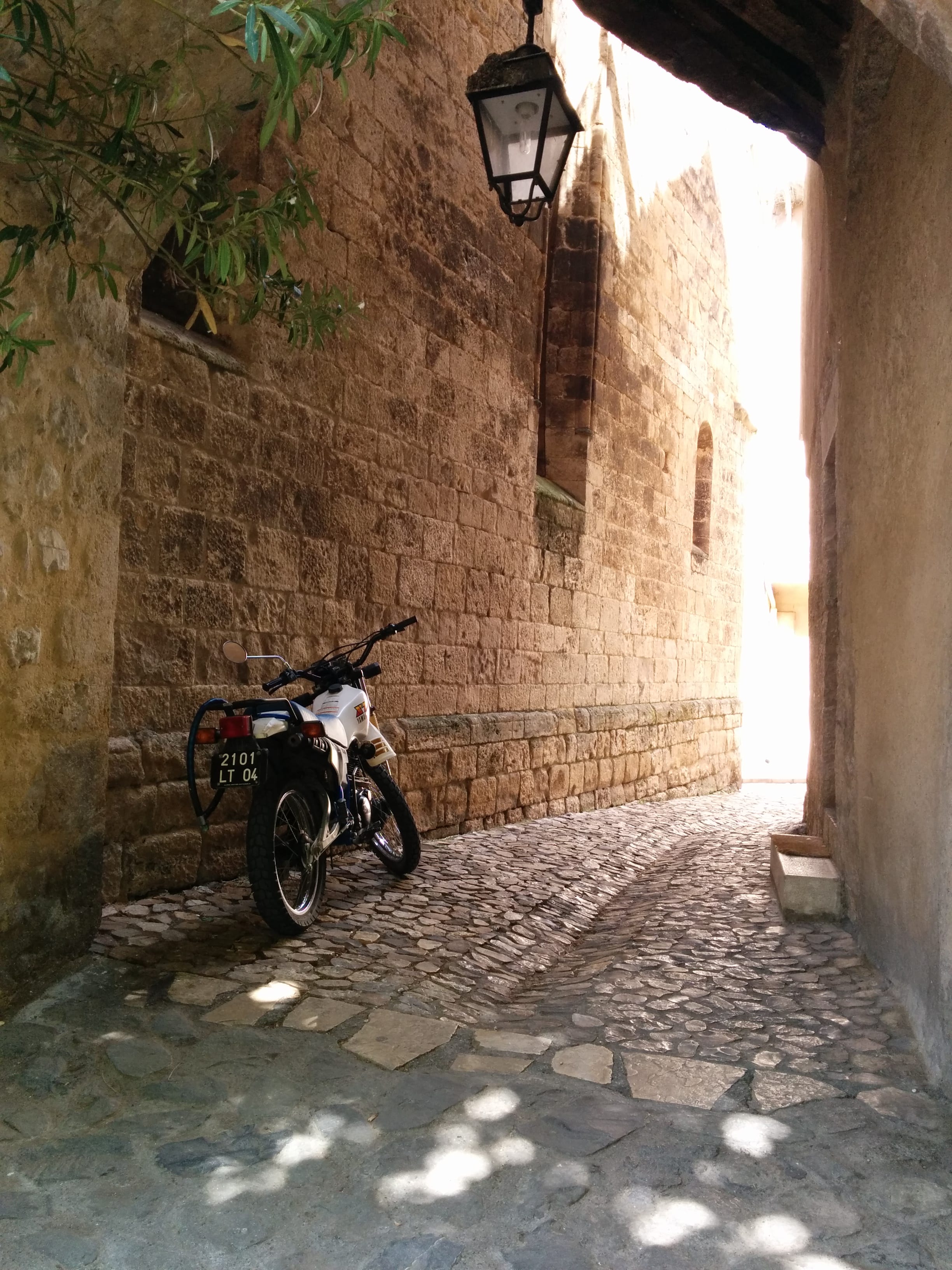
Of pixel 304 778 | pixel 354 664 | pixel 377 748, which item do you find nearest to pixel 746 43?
pixel 354 664

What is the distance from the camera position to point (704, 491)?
39.3 ft

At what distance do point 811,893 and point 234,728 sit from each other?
237 cm

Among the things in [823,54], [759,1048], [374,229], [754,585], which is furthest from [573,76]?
[754,585]

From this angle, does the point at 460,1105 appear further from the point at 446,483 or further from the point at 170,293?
the point at 446,483

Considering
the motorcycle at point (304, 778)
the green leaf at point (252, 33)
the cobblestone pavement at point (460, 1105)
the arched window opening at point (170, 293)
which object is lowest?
the cobblestone pavement at point (460, 1105)

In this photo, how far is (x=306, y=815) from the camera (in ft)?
12.7

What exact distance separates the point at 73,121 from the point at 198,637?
2.11 meters

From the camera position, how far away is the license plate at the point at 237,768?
354 centimetres

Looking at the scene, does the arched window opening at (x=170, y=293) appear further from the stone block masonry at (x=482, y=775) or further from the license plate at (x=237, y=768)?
the license plate at (x=237, y=768)

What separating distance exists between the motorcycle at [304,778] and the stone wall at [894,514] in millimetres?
1950

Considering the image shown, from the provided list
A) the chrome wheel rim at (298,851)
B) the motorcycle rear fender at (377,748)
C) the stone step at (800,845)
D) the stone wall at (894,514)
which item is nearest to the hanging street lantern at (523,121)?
the stone wall at (894,514)

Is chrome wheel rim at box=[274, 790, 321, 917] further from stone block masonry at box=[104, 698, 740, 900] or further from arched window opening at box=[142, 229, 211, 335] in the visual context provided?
arched window opening at box=[142, 229, 211, 335]

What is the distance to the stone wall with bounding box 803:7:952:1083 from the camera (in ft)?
8.84

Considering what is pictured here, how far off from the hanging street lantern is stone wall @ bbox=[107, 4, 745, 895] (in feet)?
3.14
